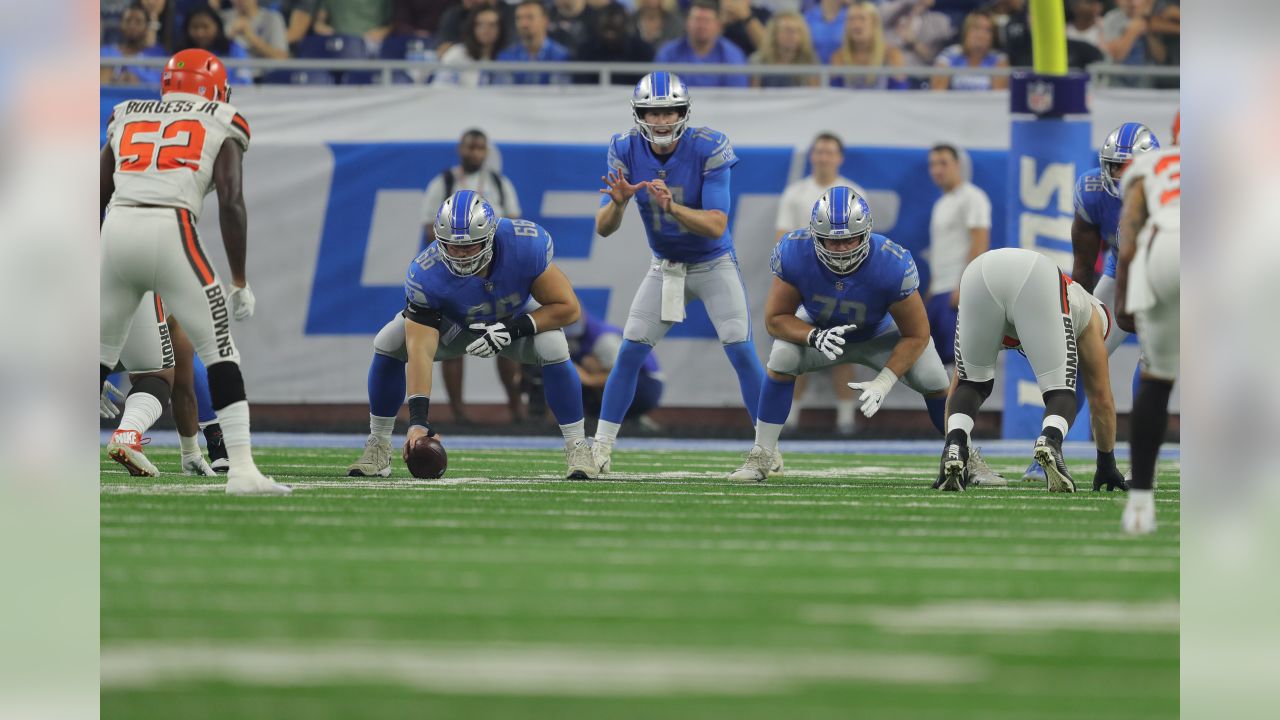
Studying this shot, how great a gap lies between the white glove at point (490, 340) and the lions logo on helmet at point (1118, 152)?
8.97ft

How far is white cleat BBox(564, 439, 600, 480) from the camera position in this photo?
8281 mm

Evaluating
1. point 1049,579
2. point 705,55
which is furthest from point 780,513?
point 705,55

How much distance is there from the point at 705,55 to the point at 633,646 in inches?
370

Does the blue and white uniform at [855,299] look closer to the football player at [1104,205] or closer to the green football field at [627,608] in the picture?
the football player at [1104,205]

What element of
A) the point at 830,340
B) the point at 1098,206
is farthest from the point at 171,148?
the point at 1098,206

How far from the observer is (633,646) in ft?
13.3

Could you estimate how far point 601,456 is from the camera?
28.0 ft

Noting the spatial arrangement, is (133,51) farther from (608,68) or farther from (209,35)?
(608,68)

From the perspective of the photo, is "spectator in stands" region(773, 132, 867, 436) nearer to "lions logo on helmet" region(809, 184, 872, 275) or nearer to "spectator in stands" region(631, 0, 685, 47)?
"spectator in stands" region(631, 0, 685, 47)

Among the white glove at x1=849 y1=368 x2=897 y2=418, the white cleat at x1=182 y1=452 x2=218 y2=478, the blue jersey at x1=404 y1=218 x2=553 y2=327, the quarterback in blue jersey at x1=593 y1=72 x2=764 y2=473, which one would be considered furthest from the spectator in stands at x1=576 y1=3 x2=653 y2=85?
the white cleat at x1=182 y1=452 x2=218 y2=478

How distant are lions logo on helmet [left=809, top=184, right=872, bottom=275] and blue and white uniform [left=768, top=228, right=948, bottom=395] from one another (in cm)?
12

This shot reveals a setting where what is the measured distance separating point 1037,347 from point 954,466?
1.95 feet

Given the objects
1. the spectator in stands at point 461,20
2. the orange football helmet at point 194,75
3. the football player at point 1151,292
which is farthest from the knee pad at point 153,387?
the spectator in stands at point 461,20
